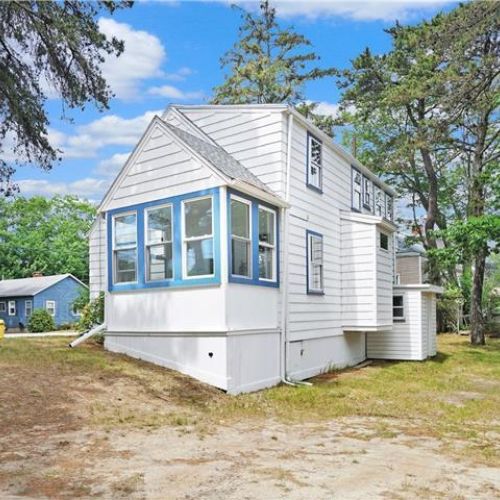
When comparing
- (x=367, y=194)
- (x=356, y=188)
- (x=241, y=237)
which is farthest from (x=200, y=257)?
(x=367, y=194)

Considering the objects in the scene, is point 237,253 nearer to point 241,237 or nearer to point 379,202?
point 241,237

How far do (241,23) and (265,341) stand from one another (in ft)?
80.7

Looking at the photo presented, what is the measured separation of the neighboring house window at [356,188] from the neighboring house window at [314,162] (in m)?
2.95

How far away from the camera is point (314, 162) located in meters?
14.4

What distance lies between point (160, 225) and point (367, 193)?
9.46 metres

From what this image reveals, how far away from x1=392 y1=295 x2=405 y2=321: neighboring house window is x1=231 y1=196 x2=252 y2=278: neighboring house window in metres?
8.19

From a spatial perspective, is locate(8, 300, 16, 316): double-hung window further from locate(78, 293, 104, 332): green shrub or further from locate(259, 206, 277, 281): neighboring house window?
locate(259, 206, 277, 281): neighboring house window

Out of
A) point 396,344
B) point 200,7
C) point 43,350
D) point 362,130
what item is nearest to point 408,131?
point 362,130

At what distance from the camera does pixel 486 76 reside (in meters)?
16.1

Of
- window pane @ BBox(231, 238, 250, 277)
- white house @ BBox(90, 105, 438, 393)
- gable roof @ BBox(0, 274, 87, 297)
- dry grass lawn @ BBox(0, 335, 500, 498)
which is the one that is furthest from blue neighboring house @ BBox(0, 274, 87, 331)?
window pane @ BBox(231, 238, 250, 277)

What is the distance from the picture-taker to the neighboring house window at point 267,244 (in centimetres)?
1184

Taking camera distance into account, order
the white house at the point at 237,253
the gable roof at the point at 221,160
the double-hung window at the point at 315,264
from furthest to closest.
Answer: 1. the double-hung window at the point at 315,264
2. the gable roof at the point at 221,160
3. the white house at the point at 237,253

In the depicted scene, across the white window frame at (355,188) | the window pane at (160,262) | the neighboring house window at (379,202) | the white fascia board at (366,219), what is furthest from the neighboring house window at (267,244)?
the neighboring house window at (379,202)

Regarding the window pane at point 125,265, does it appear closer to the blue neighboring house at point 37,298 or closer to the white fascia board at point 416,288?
the white fascia board at point 416,288
